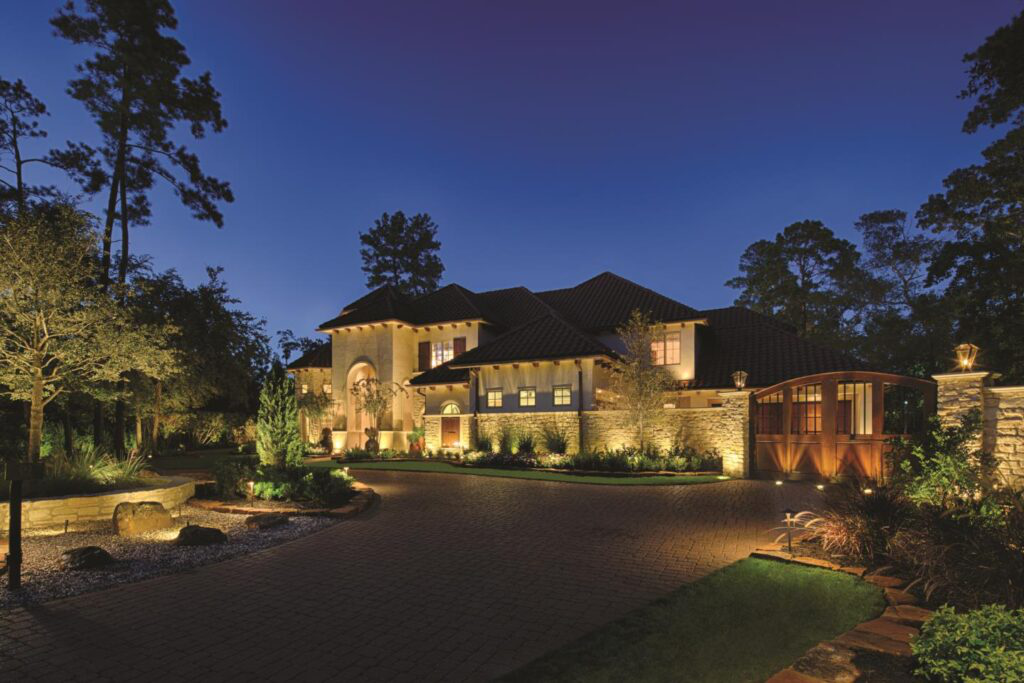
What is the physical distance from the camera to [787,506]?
1206 cm

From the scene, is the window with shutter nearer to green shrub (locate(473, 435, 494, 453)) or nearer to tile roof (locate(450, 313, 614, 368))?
tile roof (locate(450, 313, 614, 368))

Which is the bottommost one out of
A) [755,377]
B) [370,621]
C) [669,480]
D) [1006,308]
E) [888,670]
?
[669,480]

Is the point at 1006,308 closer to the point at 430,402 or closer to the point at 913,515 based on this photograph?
the point at 913,515

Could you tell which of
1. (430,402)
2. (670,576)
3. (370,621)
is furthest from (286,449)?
(430,402)

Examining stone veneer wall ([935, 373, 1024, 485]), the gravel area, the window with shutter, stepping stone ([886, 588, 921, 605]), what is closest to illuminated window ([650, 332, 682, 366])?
the window with shutter

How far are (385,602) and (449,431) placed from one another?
2207 centimetres

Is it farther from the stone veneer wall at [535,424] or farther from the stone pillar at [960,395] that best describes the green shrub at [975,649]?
the stone veneer wall at [535,424]

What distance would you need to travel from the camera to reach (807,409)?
1844cm

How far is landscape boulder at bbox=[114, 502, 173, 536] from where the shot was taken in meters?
9.23

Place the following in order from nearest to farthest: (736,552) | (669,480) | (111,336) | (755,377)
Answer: (736,552) < (111,336) < (669,480) < (755,377)

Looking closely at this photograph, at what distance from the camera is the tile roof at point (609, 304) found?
86.9ft

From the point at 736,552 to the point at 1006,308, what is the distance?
2121cm

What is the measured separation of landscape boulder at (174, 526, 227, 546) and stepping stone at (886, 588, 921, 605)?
9429 millimetres

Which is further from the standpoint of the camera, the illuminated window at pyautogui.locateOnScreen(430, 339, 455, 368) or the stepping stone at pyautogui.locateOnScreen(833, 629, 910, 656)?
the illuminated window at pyautogui.locateOnScreen(430, 339, 455, 368)
